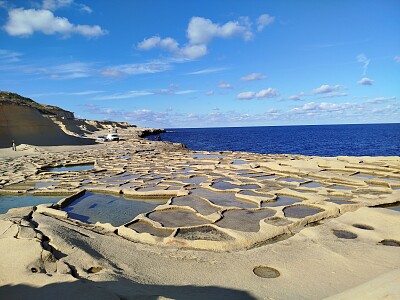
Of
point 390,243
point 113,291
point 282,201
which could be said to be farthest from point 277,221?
point 113,291

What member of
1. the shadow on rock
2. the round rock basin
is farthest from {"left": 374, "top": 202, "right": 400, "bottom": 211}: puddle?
the shadow on rock

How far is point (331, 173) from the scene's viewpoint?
15008 mm

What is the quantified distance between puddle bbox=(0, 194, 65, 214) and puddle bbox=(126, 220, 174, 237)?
4.94 metres

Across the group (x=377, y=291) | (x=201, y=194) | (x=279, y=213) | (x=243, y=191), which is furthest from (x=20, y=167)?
(x=377, y=291)

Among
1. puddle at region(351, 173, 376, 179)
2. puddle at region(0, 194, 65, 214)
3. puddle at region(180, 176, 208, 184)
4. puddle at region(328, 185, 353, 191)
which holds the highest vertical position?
puddle at region(351, 173, 376, 179)

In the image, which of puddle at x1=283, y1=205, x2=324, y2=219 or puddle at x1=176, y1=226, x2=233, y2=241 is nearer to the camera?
puddle at x1=176, y1=226, x2=233, y2=241

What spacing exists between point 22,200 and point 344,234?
1126cm

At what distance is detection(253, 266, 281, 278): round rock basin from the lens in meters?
5.17

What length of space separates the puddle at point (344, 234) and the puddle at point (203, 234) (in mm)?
2506

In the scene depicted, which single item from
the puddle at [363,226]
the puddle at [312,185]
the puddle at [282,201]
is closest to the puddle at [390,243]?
the puddle at [363,226]

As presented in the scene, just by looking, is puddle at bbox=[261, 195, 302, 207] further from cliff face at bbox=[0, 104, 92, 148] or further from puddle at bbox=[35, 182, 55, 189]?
cliff face at bbox=[0, 104, 92, 148]

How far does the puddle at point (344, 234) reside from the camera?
678 cm

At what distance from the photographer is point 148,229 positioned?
7781 mm

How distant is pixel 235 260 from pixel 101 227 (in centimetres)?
384
